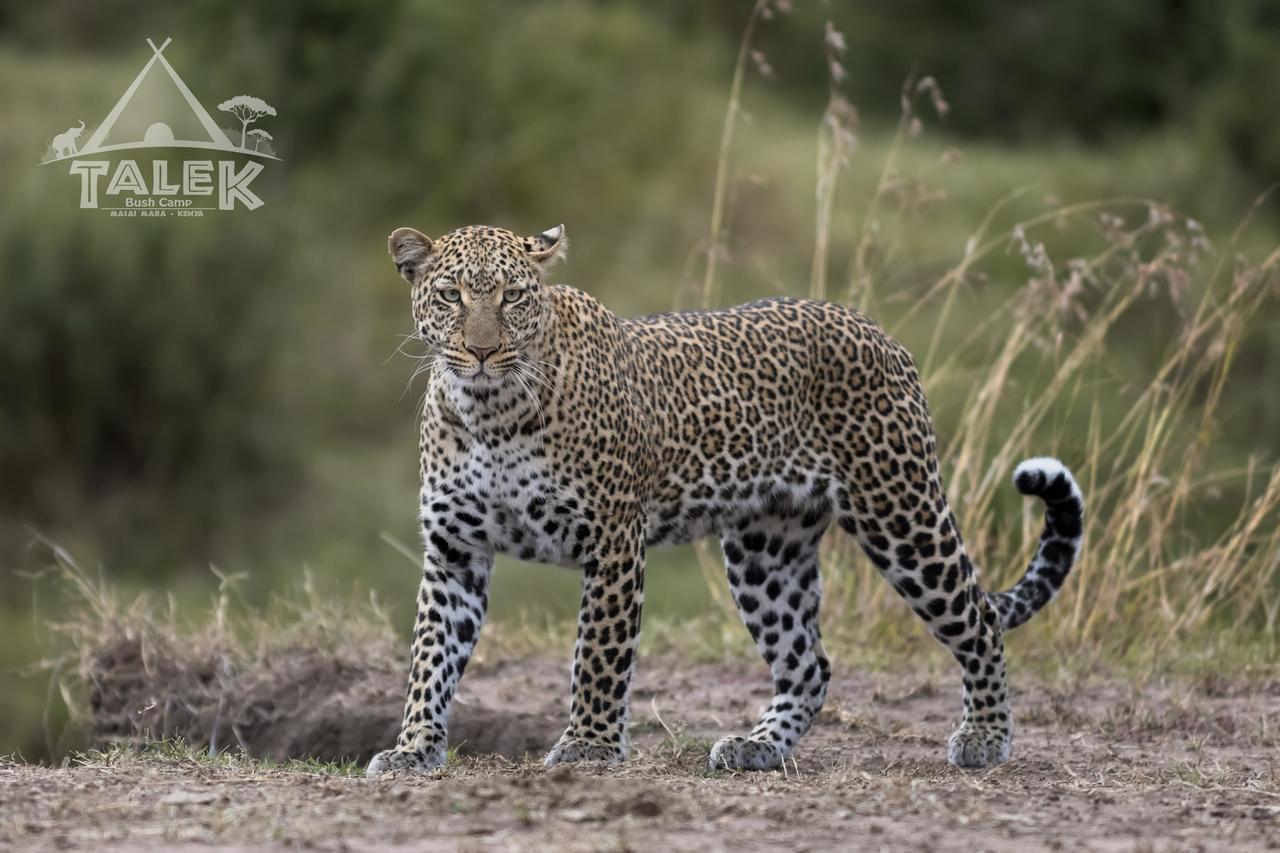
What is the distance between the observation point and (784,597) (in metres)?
6.74

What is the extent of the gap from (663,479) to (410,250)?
1.08 meters

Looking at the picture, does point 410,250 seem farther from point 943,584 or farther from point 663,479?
point 943,584

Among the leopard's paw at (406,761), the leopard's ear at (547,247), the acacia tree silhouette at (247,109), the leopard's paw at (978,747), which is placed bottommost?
the leopard's paw at (978,747)

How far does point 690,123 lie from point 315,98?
168 inches

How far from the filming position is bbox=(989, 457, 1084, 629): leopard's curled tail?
22.1 feet

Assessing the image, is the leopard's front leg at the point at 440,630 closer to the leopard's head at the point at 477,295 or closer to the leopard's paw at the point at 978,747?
the leopard's head at the point at 477,295

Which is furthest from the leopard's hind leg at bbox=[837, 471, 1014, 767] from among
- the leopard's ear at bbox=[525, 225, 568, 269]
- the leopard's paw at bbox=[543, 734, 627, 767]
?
the leopard's ear at bbox=[525, 225, 568, 269]

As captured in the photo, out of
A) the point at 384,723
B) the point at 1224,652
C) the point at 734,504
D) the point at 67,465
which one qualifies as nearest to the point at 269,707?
the point at 384,723

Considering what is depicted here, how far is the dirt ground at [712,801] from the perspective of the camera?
4707 mm

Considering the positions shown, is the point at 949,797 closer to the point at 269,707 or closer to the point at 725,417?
the point at 725,417

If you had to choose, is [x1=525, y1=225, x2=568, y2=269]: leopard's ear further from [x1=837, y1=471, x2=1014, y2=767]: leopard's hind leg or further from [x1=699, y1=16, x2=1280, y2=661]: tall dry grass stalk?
[x1=699, y1=16, x2=1280, y2=661]: tall dry grass stalk

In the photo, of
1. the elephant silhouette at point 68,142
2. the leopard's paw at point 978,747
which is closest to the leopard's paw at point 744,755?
the leopard's paw at point 978,747

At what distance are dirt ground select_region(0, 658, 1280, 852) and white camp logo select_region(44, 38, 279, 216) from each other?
9105mm

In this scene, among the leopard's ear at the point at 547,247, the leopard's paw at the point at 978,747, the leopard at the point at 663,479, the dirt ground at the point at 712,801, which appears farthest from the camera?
the leopard's paw at the point at 978,747
